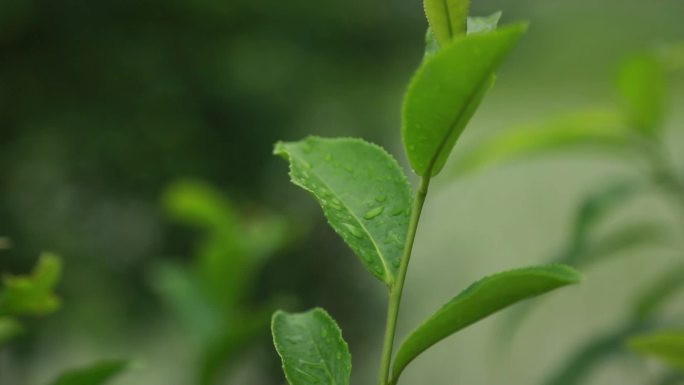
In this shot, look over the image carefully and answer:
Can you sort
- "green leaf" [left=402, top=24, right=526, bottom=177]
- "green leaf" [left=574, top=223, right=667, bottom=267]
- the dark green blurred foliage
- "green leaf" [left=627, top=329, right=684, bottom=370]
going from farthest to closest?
"green leaf" [left=574, top=223, right=667, bottom=267], "green leaf" [left=627, top=329, right=684, bottom=370], the dark green blurred foliage, "green leaf" [left=402, top=24, right=526, bottom=177]

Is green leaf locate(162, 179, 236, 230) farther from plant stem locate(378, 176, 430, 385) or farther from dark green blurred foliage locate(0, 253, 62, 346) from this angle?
plant stem locate(378, 176, 430, 385)

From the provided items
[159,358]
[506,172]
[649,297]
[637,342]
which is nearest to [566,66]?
[506,172]

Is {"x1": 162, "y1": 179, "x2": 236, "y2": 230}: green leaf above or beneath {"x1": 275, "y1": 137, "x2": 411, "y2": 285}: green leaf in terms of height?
above

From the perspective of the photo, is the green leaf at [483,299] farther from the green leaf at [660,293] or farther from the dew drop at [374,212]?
the green leaf at [660,293]

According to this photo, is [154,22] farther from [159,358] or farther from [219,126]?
[159,358]

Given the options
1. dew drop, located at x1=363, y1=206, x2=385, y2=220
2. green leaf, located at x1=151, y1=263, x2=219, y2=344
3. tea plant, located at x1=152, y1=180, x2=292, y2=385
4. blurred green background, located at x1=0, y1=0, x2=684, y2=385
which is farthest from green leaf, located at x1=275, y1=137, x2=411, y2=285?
blurred green background, located at x1=0, y1=0, x2=684, y2=385

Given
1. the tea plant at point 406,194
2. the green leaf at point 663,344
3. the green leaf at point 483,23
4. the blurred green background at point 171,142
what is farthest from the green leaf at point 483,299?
the blurred green background at point 171,142

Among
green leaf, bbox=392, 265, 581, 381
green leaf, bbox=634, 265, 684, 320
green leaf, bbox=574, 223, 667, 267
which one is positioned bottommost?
green leaf, bbox=634, 265, 684, 320
